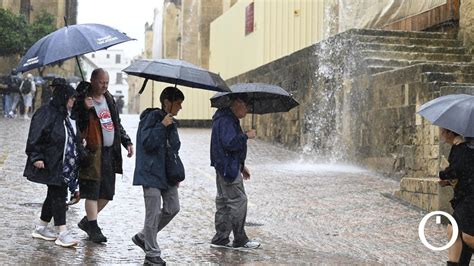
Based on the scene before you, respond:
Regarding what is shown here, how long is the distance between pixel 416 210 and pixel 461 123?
407 centimetres

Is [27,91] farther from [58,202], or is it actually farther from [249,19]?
[58,202]

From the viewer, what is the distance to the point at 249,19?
1010 inches

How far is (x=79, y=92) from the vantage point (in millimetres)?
7234

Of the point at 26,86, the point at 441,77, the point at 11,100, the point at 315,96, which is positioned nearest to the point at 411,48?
the point at 315,96

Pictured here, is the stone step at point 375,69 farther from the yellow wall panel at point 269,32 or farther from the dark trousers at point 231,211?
the dark trousers at point 231,211

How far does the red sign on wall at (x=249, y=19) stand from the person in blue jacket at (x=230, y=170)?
1813 centimetres

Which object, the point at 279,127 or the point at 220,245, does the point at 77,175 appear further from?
the point at 279,127

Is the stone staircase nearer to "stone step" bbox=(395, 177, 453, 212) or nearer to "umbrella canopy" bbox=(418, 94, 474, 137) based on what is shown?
"stone step" bbox=(395, 177, 453, 212)

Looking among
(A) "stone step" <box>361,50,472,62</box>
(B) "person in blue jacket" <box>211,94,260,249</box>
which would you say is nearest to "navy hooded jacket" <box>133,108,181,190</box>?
(B) "person in blue jacket" <box>211,94,260,249</box>

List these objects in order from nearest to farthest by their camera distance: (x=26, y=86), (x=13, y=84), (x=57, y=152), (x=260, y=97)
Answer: (x=57, y=152) < (x=260, y=97) < (x=26, y=86) < (x=13, y=84)

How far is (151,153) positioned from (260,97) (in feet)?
5.62

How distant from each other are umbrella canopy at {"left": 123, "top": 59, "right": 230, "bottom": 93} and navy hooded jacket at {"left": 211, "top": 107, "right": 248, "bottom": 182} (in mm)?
630

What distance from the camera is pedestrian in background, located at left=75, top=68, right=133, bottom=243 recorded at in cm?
714

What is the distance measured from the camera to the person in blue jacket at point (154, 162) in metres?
6.41
